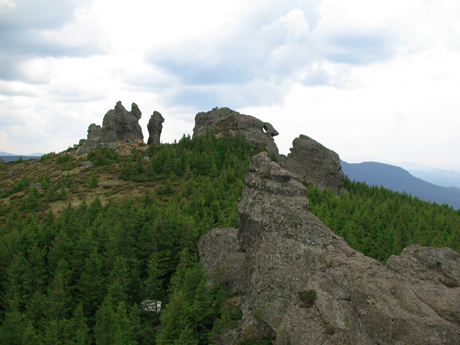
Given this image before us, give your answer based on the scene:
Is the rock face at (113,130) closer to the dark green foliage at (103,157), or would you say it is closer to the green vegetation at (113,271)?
the dark green foliage at (103,157)

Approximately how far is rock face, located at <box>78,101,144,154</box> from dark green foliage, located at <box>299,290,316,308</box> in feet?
333

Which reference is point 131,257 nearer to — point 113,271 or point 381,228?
point 113,271

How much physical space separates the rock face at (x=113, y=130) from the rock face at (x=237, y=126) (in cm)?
2923

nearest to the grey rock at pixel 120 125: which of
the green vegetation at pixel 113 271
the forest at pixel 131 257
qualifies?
the forest at pixel 131 257

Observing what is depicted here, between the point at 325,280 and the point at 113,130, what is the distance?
110m

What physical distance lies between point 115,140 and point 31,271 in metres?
81.3

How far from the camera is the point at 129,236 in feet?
143

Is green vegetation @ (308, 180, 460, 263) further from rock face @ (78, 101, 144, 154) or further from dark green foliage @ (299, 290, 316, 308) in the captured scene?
rock face @ (78, 101, 144, 154)

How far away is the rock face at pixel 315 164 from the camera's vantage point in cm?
→ 10831

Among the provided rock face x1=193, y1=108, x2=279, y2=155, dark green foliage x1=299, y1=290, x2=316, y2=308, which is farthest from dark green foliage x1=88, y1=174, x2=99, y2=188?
dark green foliage x1=299, y1=290, x2=316, y2=308

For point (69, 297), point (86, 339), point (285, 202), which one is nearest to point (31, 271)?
point (69, 297)

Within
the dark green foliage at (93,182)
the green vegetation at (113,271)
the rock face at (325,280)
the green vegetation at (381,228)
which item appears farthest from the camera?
the dark green foliage at (93,182)

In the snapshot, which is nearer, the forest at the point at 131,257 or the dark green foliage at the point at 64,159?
the forest at the point at 131,257

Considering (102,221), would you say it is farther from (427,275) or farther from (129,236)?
(427,275)
